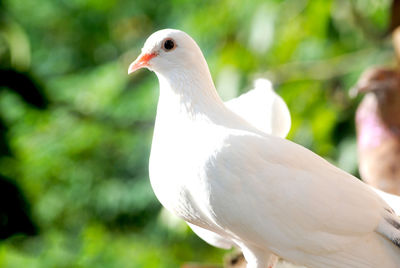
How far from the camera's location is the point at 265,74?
14.3 ft

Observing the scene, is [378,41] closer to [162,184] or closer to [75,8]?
[162,184]

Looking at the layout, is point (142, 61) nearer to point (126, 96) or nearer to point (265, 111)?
point (265, 111)

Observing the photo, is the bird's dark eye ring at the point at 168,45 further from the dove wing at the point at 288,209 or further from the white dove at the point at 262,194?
the dove wing at the point at 288,209

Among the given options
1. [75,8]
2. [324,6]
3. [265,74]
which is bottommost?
[265,74]

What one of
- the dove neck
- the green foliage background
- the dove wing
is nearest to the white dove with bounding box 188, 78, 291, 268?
the dove neck

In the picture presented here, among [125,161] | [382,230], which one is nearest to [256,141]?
[382,230]

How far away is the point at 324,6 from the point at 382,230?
2560mm

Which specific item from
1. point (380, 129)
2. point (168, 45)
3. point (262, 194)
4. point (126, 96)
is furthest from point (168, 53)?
point (126, 96)

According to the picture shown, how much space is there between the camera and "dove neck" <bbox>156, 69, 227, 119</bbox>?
2049 millimetres

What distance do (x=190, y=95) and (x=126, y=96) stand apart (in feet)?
13.5

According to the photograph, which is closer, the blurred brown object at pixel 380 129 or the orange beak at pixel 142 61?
the orange beak at pixel 142 61

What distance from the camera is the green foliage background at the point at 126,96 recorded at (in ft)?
14.6

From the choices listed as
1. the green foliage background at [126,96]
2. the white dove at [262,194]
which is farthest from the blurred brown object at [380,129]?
the white dove at [262,194]

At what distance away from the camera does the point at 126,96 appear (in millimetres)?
6148
